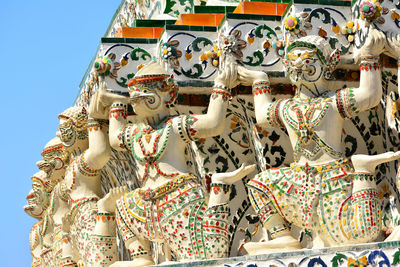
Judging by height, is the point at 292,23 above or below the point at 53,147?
above

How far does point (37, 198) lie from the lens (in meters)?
12.0

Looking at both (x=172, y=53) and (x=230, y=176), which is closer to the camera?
(x=230, y=176)

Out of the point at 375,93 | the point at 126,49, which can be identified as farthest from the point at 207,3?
the point at 375,93

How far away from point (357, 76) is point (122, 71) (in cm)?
201

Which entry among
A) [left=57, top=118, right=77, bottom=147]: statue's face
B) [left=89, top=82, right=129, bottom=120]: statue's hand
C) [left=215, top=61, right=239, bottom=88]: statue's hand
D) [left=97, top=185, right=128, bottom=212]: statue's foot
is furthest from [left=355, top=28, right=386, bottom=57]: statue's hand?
[left=57, top=118, right=77, bottom=147]: statue's face

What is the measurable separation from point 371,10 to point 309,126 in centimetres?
95

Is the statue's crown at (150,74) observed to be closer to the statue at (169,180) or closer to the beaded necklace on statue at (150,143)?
the statue at (169,180)

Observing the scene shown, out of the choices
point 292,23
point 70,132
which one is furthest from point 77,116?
point 292,23

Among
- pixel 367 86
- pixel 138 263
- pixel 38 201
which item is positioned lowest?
pixel 138 263

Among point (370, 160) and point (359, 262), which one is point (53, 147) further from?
point (359, 262)

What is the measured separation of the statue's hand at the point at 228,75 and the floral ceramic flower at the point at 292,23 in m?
0.51

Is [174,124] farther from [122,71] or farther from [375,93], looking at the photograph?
[375,93]

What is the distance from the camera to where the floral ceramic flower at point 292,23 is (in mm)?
7391

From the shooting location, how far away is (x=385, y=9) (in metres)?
7.19
